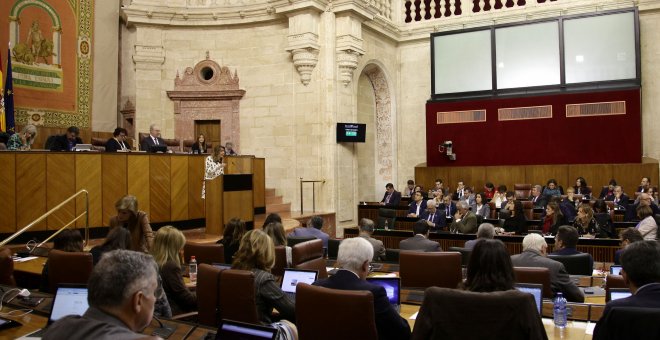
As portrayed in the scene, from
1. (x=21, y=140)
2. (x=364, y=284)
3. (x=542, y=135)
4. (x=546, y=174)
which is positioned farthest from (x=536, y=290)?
(x=542, y=135)

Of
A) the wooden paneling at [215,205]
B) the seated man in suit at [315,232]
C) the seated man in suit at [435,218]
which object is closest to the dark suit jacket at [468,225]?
the seated man in suit at [435,218]

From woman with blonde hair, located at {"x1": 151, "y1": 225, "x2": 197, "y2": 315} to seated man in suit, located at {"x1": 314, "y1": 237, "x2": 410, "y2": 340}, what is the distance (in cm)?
134

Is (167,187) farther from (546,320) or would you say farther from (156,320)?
(546,320)

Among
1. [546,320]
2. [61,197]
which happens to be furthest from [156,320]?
[61,197]

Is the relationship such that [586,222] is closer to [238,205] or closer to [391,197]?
[238,205]

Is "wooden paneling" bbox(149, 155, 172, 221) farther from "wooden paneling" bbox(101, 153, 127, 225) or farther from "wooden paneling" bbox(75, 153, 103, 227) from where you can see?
"wooden paneling" bbox(75, 153, 103, 227)

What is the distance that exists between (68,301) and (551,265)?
A: 330cm

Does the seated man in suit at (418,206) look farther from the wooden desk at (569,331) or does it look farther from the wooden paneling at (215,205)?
the wooden desk at (569,331)

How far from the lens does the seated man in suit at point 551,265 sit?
3.84 m

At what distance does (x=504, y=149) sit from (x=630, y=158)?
112 inches

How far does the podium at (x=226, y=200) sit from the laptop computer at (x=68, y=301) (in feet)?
15.8

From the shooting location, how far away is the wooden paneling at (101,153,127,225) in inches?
327

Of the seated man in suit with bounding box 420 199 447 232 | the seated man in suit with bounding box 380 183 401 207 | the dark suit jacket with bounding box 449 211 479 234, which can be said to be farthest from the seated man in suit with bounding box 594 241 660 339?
the seated man in suit with bounding box 380 183 401 207

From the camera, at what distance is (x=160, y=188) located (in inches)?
354
